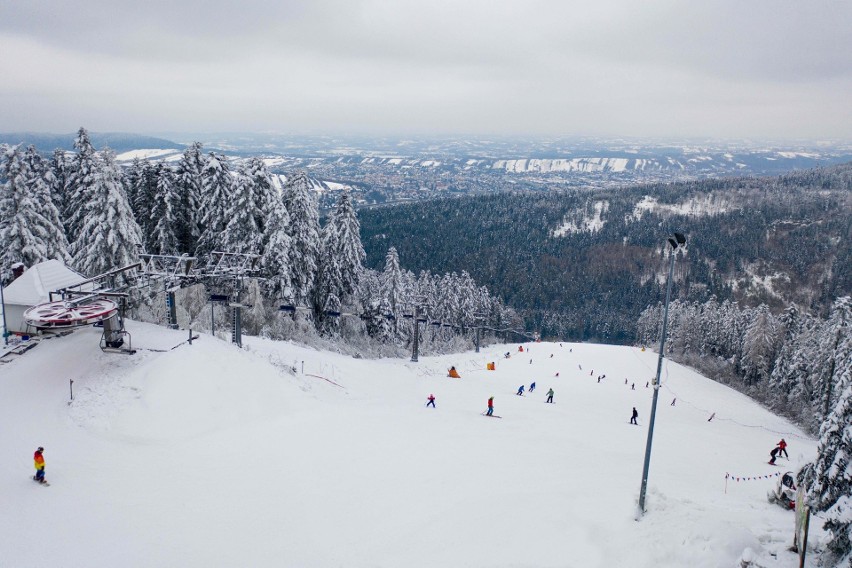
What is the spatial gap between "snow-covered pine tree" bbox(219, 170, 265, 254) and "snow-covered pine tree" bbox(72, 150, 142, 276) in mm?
5909

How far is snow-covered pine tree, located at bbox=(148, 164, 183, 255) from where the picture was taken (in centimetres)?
3747

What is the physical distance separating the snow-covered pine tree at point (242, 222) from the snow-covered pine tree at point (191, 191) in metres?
6.34

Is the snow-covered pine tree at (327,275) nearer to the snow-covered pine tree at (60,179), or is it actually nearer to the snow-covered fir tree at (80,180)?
the snow-covered fir tree at (80,180)

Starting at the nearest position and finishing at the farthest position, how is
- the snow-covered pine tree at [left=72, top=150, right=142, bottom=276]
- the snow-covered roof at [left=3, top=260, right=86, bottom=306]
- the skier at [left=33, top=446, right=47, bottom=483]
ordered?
the skier at [left=33, top=446, right=47, bottom=483]
the snow-covered roof at [left=3, top=260, right=86, bottom=306]
the snow-covered pine tree at [left=72, top=150, right=142, bottom=276]

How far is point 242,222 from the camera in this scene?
116ft

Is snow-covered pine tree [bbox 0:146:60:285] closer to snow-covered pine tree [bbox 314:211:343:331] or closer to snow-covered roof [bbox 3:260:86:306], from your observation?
snow-covered roof [bbox 3:260:86:306]

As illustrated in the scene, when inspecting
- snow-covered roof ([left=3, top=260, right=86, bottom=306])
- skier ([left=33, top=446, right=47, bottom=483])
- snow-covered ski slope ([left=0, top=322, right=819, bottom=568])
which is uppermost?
snow-covered roof ([left=3, top=260, right=86, bottom=306])

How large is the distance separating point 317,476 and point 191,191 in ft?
109

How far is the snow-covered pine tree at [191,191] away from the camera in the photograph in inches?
1581

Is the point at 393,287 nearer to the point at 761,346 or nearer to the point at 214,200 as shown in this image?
the point at 214,200

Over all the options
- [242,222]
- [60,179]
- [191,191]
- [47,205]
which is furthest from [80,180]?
[242,222]

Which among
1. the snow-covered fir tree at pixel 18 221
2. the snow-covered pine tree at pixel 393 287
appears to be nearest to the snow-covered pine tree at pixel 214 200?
the snow-covered fir tree at pixel 18 221

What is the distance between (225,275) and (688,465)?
25.0 metres

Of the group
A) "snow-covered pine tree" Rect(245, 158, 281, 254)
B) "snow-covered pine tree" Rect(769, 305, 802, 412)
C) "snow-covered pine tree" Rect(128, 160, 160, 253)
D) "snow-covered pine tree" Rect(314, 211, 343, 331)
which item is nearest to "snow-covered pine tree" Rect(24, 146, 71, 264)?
"snow-covered pine tree" Rect(128, 160, 160, 253)
